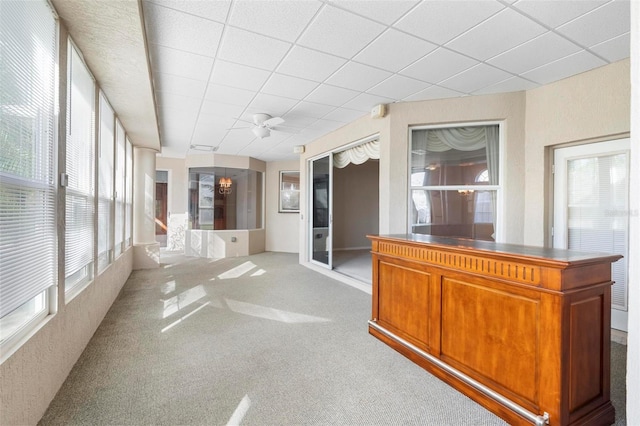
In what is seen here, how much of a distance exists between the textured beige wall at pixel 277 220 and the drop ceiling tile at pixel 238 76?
5.11 m

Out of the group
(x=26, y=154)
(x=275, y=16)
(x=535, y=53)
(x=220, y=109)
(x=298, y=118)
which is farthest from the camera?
(x=298, y=118)

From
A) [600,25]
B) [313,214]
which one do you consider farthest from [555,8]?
[313,214]

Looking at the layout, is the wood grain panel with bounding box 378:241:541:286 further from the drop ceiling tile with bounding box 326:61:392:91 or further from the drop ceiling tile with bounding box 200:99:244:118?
the drop ceiling tile with bounding box 200:99:244:118

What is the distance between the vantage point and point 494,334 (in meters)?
1.83

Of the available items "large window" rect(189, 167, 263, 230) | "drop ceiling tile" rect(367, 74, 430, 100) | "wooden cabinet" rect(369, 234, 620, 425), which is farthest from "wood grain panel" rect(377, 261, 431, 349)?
"large window" rect(189, 167, 263, 230)

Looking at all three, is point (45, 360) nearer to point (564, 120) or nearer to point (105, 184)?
point (105, 184)

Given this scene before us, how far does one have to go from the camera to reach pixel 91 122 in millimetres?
2809

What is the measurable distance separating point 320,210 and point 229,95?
313 cm

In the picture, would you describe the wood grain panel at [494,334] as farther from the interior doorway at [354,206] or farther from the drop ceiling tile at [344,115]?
the interior doorway at [354,206]

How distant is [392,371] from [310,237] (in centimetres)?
444

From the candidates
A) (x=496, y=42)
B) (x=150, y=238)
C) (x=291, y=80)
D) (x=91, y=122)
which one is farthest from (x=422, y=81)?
(x=150, y=238)

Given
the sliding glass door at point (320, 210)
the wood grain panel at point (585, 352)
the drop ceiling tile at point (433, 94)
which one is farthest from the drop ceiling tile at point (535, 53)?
the sliding glass door at point (320, 210)

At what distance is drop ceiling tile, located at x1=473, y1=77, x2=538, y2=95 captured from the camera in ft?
11.1

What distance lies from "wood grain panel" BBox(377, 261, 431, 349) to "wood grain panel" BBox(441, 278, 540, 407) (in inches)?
7.3
